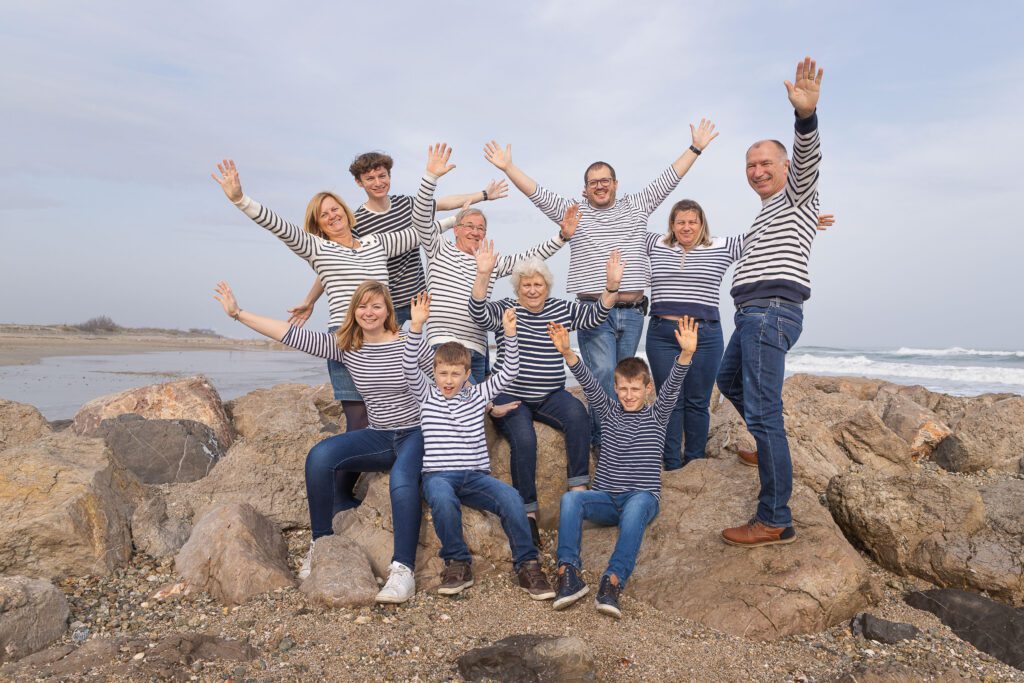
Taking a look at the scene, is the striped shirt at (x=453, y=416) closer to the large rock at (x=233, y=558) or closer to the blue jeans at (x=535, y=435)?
the blue jeans at (x=535, y=435)

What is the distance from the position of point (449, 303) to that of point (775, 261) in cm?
234

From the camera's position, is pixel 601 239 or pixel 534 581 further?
pixel 601 239

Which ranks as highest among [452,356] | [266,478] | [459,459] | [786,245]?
[786,245]

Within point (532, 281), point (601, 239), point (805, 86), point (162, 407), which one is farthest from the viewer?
point (162, 407)

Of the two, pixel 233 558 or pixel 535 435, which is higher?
pixel 535 435

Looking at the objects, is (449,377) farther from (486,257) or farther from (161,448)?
(161,448)

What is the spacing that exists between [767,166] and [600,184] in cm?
177

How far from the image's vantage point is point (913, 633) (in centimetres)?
371

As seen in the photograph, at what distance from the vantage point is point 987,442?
711cm

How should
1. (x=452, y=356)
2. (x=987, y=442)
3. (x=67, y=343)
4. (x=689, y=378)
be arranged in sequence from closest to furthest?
1. (x=452, y=356)
2. (x=689, y=378)
3. (x=987, y=442)
4. (x=67, y=343)

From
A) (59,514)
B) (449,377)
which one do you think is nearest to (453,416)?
(449,377)

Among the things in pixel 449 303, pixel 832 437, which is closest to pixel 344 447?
pixel 449 303

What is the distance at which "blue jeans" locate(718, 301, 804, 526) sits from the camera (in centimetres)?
385

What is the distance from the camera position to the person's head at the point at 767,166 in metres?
3.98
